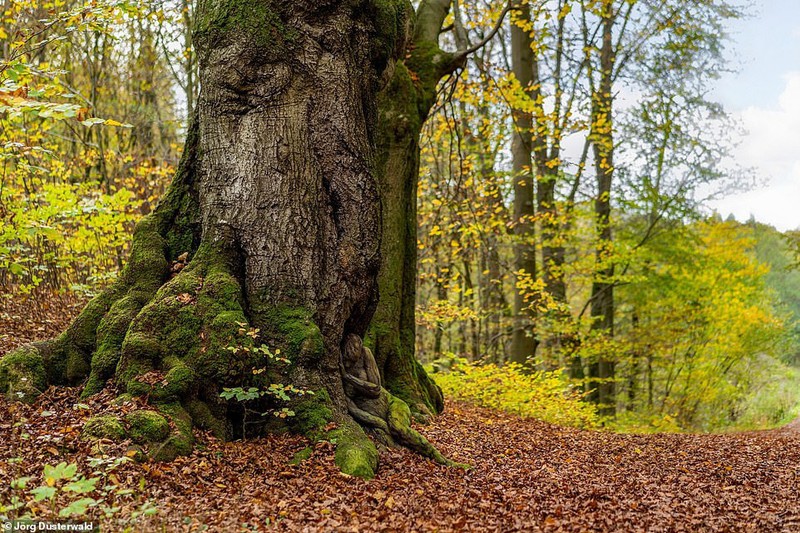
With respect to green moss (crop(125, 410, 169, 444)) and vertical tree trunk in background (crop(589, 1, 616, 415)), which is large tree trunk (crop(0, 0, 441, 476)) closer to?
green moss (crop(125, 410, 169, 444))

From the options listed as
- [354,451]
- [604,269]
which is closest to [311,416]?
[354,451]

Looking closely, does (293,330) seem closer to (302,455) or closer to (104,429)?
(302,455)

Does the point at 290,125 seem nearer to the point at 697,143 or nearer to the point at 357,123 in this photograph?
the point at 357,123

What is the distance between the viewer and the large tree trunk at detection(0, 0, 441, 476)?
4730 millimetres

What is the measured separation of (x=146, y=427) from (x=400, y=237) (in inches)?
166

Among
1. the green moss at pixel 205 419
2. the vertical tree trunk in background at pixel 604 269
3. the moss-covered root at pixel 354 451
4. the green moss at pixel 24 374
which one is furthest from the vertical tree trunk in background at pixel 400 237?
the vertical tree trunk in background at pixel 604 269

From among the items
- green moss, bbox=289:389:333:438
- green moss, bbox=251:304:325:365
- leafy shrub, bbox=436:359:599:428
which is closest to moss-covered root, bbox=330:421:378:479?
green moss, bbox=289:389:333:438

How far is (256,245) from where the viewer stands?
5.06 metres

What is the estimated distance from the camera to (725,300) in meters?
17.9

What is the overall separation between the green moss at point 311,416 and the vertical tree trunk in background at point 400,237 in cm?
227

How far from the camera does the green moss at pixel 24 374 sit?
15.7ft

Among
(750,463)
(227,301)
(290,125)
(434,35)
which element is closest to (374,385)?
(227,301)

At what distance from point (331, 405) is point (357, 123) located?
2.46m

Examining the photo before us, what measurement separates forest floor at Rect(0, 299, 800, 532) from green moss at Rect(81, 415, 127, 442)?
3.0 inches
